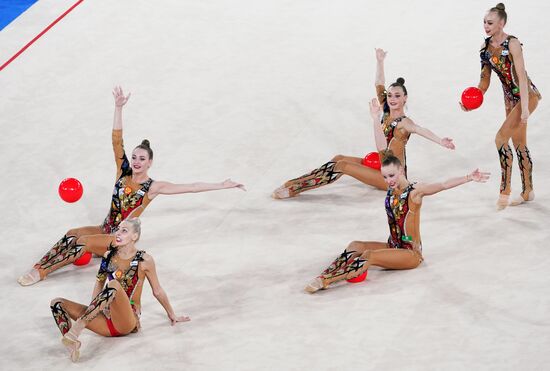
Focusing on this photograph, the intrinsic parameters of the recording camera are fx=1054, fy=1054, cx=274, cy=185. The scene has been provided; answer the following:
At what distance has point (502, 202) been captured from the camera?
8.38m

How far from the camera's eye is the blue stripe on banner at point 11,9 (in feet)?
40.0

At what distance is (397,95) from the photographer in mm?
8258

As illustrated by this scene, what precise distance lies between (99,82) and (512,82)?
4454 millimetres

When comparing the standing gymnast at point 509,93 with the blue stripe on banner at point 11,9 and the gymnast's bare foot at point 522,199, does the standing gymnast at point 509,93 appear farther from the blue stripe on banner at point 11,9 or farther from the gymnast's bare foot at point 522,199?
the blue stripe on banner at point 11,9

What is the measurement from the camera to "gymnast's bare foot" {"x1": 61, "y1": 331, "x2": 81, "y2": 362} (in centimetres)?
668

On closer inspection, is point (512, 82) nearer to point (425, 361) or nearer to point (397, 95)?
point (397, 95)

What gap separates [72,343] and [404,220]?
2453mm

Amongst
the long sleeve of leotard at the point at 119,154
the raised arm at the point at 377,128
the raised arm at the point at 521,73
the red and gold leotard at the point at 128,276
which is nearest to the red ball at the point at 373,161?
the raised arm at the point at 377,128

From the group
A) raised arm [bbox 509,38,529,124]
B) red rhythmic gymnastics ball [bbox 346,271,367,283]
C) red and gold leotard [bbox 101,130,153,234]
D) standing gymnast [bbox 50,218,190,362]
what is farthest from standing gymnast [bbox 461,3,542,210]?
standing gymnast [bbox 50,218,190,362]

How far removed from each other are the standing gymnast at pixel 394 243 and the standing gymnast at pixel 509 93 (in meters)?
1.20


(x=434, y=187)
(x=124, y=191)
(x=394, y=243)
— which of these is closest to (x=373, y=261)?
(x=394, y=243)

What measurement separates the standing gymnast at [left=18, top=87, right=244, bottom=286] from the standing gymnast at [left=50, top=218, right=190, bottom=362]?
79cm

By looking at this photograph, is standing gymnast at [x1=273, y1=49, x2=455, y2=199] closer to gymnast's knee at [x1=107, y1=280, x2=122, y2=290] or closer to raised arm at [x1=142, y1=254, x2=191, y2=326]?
raised arm at [x1=142, y1=254, x2=191, y2=326]

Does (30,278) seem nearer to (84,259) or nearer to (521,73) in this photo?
(84,259)
